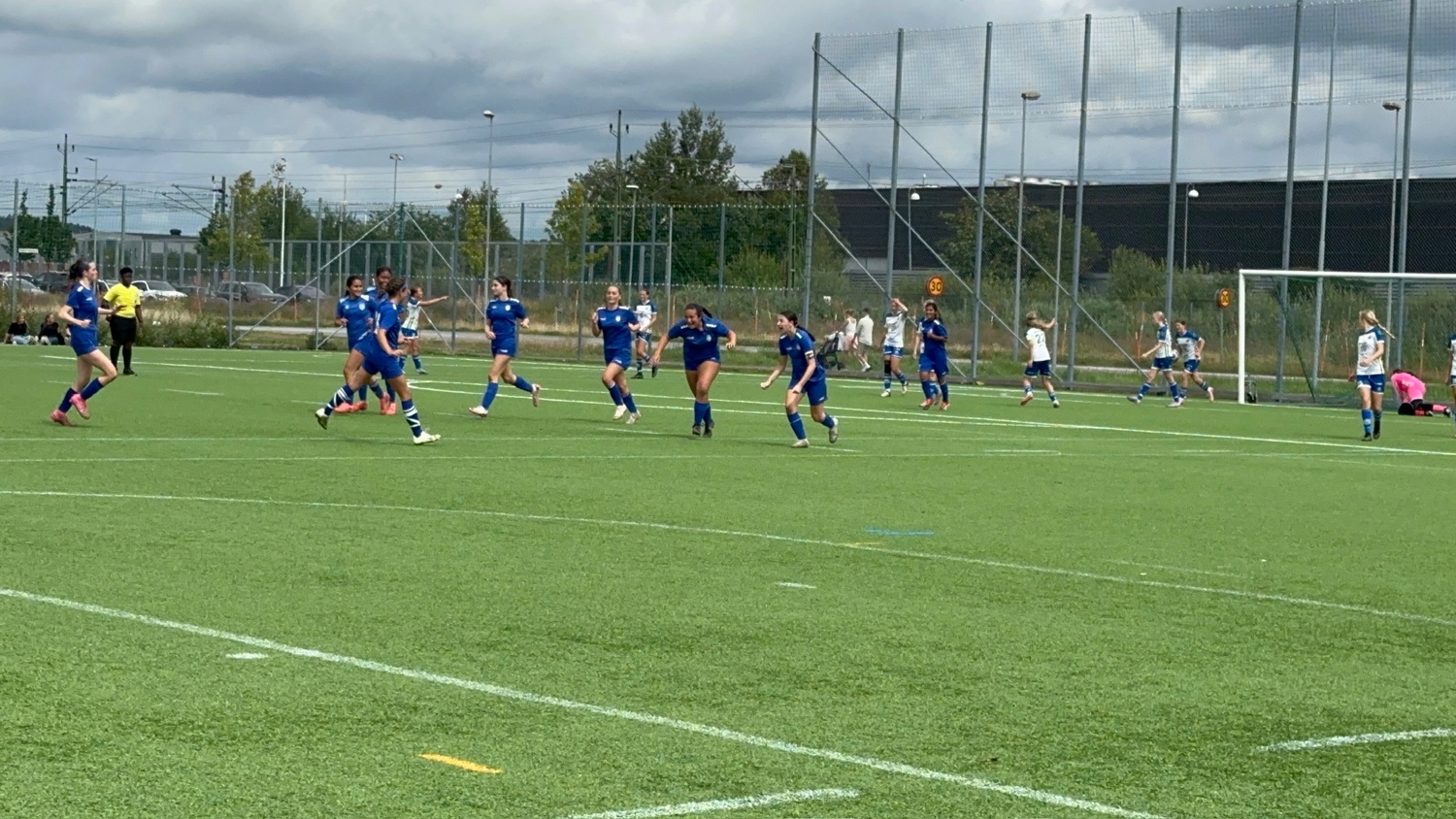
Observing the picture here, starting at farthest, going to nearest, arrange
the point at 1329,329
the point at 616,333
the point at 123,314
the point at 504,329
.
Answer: the point at 1329,329 → the point at 123,314 → the point at 504,329 → the point at 616,333

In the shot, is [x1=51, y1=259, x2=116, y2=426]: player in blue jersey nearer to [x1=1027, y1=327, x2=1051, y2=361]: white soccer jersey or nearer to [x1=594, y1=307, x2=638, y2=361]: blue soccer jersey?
[x1=594, y1=307, x2=638, y2=361]: blue soccer jersey

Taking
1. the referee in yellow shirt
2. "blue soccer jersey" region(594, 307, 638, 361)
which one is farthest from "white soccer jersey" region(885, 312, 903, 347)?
the referee in yellow shirt

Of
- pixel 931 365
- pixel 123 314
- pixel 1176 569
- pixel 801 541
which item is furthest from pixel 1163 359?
pixel 1176 569

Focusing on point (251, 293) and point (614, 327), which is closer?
point (614, 327)

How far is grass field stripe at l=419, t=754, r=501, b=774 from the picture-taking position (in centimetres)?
650

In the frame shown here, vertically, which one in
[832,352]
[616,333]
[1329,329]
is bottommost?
[832,352]

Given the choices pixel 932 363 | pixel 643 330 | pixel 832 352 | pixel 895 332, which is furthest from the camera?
pixel 832 352

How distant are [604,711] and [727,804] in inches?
57.7

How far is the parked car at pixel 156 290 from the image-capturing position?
62.9m

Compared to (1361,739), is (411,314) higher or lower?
higher

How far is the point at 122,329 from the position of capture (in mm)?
35062

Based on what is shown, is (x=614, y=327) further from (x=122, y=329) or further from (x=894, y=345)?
(x=894, y=345)

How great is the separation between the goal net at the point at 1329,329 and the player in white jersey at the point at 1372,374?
11216 mm

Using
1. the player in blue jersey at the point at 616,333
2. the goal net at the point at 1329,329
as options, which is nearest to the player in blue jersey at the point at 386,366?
the player in blue jersey at the point at 616,333
